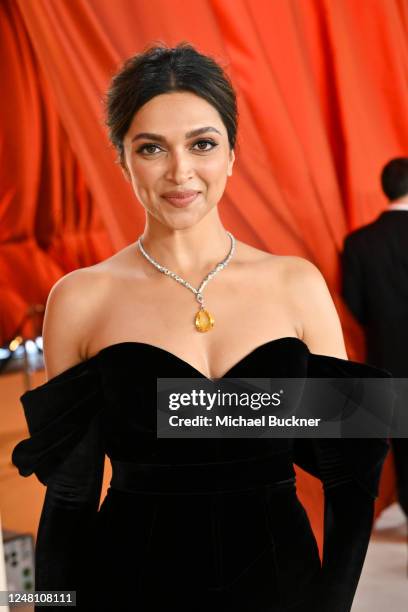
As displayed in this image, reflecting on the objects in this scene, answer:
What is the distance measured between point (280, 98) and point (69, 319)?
1315mm

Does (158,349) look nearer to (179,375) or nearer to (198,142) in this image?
(179,375)

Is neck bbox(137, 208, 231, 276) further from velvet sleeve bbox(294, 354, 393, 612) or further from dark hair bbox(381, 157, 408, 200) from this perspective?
dark hair bbox(381, 157, 408, 200)

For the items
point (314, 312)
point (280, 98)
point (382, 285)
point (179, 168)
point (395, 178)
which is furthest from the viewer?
point (382, 285)

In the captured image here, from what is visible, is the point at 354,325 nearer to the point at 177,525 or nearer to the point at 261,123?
the point at 261,123

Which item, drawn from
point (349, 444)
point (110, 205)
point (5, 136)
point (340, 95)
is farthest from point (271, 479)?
point (5, 136)

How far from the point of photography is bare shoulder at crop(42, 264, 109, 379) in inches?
41.3

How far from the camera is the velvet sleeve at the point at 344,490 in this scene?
3.41 feet

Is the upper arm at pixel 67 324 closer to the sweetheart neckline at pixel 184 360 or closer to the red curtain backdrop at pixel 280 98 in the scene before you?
the sweetheart neckline at pixel 184 360

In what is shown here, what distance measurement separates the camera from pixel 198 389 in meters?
1.01

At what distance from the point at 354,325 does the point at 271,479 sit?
5.68 ft

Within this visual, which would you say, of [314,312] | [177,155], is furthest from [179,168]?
[314,312]

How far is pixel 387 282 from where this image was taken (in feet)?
8.86

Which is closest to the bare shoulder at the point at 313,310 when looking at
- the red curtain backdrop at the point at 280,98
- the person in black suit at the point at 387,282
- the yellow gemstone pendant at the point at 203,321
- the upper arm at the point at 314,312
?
the upper arm at the point at 314,312

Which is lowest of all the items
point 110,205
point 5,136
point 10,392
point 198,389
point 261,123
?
point 10,392
